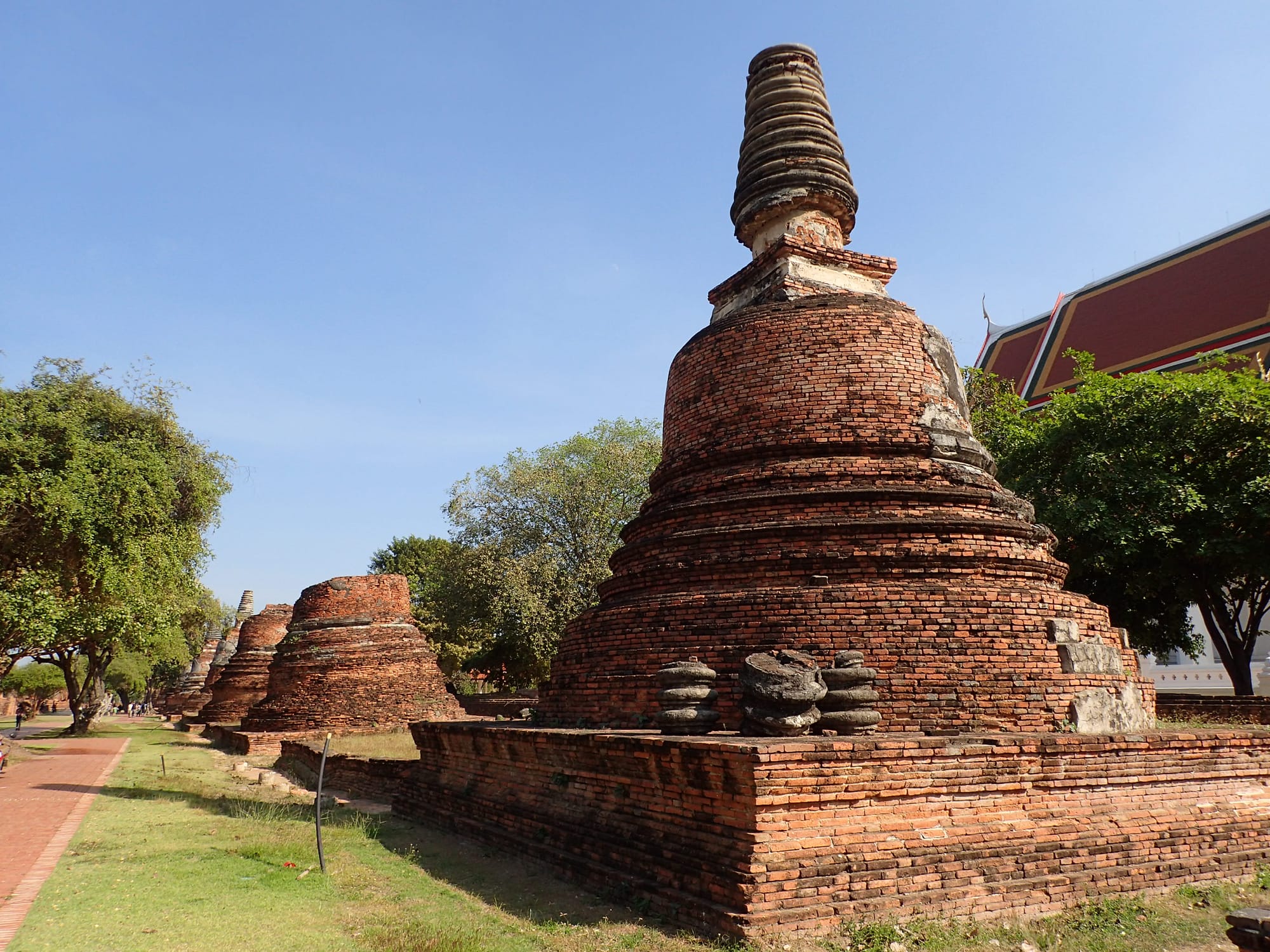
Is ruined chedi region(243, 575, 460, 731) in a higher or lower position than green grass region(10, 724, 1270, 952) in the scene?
higher

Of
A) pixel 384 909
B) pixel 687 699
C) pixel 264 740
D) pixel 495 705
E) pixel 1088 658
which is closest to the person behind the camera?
pixel 384 909

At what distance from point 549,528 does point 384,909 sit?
22185mm

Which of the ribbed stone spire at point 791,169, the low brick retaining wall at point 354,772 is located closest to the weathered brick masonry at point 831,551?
the ribbed stone spire at point 791,169

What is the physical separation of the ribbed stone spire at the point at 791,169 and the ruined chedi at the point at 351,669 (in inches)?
456

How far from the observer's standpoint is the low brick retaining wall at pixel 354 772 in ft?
36.5

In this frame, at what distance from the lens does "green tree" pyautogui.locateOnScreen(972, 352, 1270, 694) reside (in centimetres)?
1366

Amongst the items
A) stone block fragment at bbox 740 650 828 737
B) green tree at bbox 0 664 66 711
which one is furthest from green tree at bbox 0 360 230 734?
green tree at bbox 0 664 66 711

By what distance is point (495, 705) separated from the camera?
26.6 m

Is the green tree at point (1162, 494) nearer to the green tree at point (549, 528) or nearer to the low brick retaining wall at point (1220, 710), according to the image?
the low brick retaining wall at point (1220, 710)

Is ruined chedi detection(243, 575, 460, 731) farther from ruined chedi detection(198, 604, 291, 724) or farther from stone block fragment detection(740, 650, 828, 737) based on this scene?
stone block fragment detection(740, 650, 828, 737)

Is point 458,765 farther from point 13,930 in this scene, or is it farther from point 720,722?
point 13,930

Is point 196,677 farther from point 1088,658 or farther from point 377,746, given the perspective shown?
point 1088,658

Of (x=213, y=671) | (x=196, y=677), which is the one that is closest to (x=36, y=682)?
(x=196, y=677)

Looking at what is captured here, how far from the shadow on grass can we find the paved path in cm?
92
